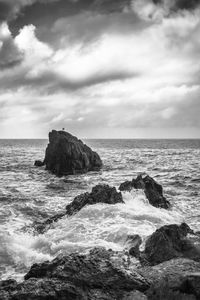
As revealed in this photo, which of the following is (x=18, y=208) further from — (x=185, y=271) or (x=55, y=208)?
(x=185, y=271)

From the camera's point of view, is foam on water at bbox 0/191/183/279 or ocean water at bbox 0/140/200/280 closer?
foam on water at bbox 0/191/183/279

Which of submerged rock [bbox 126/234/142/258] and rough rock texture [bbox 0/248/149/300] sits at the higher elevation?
rough rock texture [bbox 0/248/149/300]

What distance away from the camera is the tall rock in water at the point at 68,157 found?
5594cm

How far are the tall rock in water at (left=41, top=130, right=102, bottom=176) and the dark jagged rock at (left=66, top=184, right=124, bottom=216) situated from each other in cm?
2702

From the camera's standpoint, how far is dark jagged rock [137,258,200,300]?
8.87 m

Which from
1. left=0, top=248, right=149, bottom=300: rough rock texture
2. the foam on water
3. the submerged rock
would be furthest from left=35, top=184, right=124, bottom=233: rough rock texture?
left=0, top=248, right=149, bottom=300: rough rock texture

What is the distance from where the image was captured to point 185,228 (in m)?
19.4

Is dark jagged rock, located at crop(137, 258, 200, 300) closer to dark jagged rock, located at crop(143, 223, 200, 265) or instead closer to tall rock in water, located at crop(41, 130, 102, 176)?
dark jagged rock, located at crop(143, 223, 200, 265)

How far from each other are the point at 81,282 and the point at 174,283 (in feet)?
9.67

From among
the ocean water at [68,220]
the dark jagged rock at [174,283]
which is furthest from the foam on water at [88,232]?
the dark jagged rock at [174,283]

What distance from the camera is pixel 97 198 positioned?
26.7 metres

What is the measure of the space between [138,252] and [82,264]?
5697 millimetres

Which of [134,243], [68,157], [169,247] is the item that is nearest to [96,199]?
[134,243]

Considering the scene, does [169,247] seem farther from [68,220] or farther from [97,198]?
[97,198]
